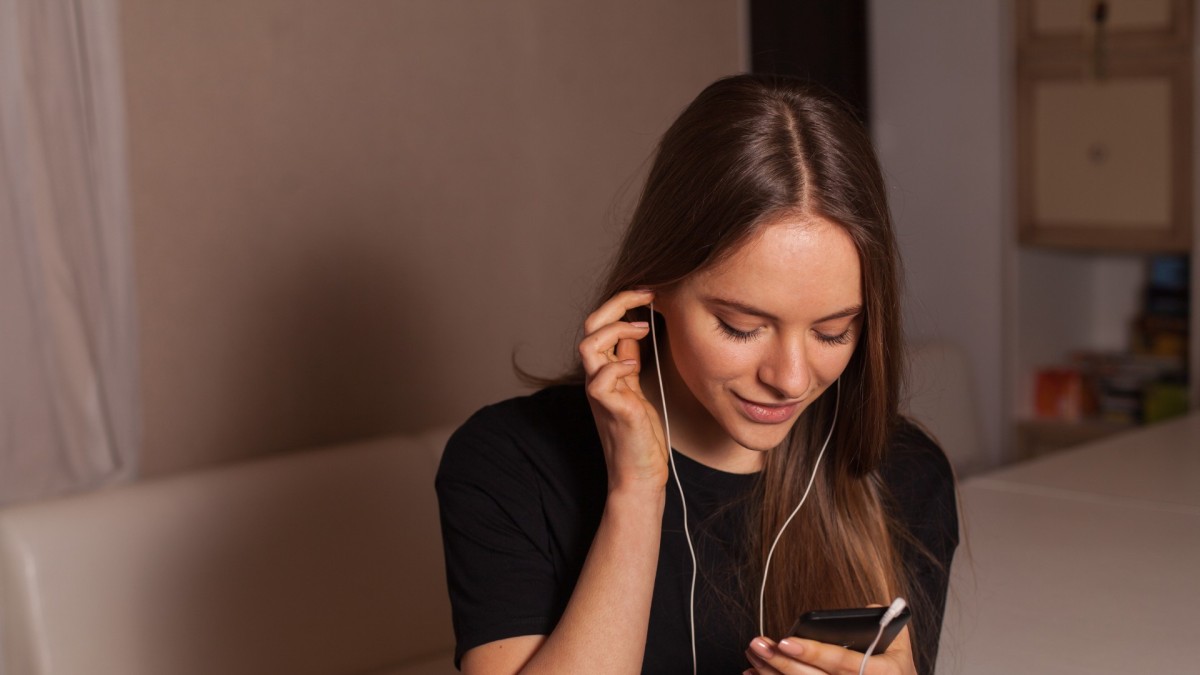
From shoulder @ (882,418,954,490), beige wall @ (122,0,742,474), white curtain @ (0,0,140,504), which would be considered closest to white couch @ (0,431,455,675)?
white curtain @ (0,0,140,504)

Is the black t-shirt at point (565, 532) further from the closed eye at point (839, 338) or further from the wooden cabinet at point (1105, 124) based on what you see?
the wooden cabinet at point (1105, 124)

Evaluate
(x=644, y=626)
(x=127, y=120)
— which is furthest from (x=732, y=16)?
(x=644, y=626)

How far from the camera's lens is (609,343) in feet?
4.48

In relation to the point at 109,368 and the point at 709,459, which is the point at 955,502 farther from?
the point at 109,368

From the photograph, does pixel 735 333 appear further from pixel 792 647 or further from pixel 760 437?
pixel 792 647

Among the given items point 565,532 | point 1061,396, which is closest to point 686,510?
point 565,532

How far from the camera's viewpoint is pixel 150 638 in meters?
1.95

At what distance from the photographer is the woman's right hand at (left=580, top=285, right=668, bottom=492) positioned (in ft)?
4.36

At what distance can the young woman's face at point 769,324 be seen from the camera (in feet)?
4.17

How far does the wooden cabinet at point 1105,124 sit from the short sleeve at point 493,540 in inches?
105

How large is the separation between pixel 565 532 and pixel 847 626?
36cm

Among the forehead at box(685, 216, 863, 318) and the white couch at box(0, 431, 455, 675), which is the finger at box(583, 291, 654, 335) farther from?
the white couch at box(0, 431, 455, 675)

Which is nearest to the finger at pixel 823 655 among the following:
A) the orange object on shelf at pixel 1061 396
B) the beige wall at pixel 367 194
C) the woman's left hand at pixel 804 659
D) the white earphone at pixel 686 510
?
the woman's left hand at pixel 804 659

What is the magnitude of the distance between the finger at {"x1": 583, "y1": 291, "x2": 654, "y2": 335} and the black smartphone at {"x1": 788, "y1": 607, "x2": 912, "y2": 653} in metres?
0.36
